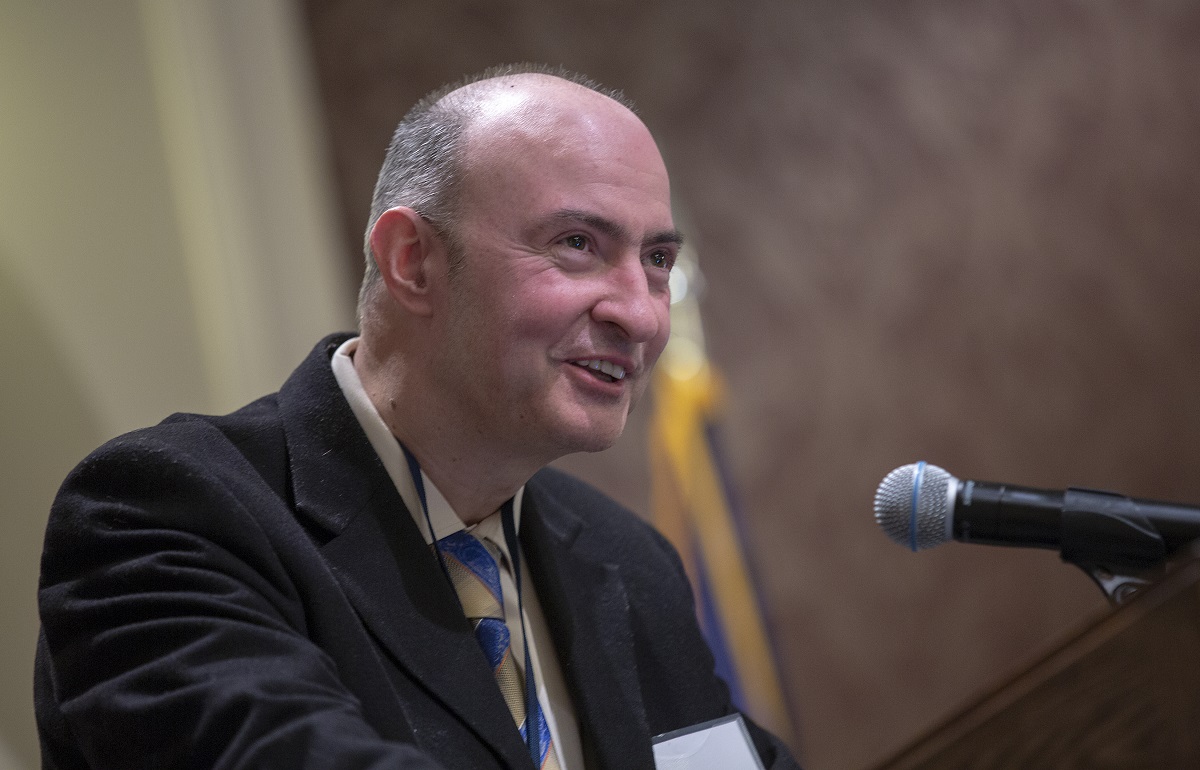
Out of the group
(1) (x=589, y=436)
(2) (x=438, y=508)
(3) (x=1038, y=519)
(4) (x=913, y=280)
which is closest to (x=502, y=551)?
(2) (x=438, y=508)

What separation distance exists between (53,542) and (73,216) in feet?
4.30

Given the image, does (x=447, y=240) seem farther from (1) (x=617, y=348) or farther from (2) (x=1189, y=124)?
(2) (x=1189, y=124)

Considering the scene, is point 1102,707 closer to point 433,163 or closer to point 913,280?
point 433,163

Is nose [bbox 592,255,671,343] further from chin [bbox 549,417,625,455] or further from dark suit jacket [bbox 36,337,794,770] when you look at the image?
dark suit jacket [bbox 36,337,794,770]

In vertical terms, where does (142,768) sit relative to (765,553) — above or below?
above

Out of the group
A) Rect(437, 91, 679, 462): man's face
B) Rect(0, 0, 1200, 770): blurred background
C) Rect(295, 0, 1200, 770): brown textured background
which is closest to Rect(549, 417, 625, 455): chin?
Rect(437, 91, 679, 462): man's face

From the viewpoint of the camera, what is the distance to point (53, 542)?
48.8 inches

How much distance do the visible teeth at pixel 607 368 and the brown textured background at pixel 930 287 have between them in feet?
8.30

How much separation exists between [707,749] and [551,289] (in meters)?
0.65

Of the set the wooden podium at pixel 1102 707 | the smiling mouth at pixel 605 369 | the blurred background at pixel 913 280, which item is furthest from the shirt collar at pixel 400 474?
the blurred background at pixel 913 280

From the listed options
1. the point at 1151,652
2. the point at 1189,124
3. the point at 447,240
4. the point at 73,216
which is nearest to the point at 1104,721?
the point at 1151,652

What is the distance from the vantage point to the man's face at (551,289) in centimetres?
147

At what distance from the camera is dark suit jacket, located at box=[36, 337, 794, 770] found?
3.58 feet

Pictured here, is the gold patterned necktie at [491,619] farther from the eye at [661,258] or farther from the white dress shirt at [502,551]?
the eye at [661,258]
